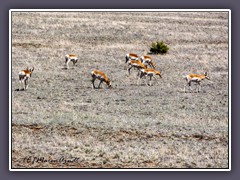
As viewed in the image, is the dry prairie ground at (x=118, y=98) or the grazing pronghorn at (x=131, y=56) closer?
the dry prairie ground at (x=118, y=98)

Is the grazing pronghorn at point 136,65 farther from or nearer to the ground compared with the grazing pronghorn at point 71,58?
nearer to the ground

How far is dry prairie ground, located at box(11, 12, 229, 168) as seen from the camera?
755 inches

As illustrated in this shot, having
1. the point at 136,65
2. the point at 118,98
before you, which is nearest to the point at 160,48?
the point at 136,65

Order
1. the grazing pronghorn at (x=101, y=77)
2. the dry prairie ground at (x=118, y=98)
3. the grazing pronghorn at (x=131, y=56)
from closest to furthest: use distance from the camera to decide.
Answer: the dry prairie ground at (x=118, y=98)
the grazing pronghorn at (x=101, y=77)
the grazing pronghorn at (x=131, y=56)

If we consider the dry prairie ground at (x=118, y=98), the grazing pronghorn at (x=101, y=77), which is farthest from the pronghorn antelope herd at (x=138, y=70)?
the dry prairie ground at (x=118, y=98)

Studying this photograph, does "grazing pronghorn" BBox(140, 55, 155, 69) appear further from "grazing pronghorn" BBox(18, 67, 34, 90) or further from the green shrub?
"grazing pronghorn" BBox(18, 67, 34, 90)

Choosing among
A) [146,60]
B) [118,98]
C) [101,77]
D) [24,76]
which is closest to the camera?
[118,98]

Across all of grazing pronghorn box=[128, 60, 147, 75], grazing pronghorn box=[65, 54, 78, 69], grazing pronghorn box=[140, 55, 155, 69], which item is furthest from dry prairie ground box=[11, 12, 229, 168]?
grazing pronghorn box=[128, 60, 147, 75]

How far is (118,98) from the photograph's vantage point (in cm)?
2617

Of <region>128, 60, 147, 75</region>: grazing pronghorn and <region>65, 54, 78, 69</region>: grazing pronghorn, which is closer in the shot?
<region>128, 60, 147, 75</region>: grazing pronghorn

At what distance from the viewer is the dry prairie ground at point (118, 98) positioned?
19172mm

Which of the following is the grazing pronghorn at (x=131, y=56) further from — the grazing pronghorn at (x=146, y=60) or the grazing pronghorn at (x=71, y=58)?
the grazing pronghorn at (x=71, y=58)

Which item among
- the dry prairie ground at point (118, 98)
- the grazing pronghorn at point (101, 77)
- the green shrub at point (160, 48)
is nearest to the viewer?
the dry prairie ground at point (118, 98)

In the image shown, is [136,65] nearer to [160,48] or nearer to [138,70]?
[138,70]
